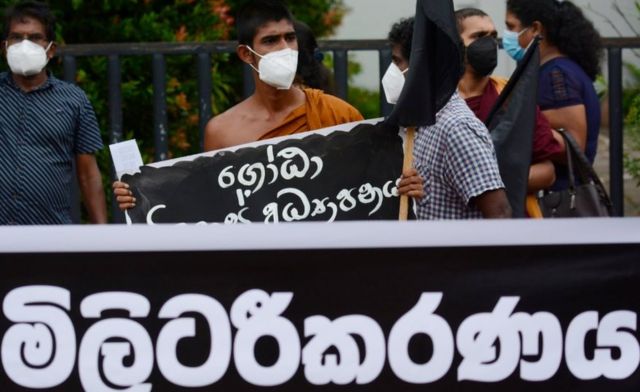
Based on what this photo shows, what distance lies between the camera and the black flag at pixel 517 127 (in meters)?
5.44

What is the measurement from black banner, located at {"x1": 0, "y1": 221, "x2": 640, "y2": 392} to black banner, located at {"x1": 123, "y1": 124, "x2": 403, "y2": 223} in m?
1.88

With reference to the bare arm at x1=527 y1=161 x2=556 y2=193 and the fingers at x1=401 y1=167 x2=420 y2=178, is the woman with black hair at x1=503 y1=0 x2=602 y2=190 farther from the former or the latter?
the fingers at x1=401 y1=167 x2=420 y2=178

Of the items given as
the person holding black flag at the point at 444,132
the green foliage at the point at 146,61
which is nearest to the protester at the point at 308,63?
the green foliage at the point at 146,61

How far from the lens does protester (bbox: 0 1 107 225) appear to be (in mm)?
6543

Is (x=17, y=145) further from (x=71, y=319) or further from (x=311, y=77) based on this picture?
(x=71, y=319)

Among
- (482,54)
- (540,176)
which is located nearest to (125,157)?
(482,54)

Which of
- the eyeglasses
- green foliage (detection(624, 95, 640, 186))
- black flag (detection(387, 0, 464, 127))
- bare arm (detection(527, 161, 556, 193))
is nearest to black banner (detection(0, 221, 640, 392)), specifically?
black flag (detection(387, 0, 464, 127))

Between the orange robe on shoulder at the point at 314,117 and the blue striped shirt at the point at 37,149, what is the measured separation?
3.41ft

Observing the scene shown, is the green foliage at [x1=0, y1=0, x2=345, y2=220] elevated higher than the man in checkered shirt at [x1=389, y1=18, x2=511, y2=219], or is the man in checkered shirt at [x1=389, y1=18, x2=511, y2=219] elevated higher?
the green foliage at [x1=0, y1=0, x2=345, y2=220]

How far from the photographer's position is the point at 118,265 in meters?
3.84

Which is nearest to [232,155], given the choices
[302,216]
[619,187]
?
[302,216]

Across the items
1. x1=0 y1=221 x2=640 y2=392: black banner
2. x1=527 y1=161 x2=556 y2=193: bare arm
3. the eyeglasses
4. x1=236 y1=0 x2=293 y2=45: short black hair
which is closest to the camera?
x1=0 y1=221 x2=640 y2=392: black banner

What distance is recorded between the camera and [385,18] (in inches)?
520

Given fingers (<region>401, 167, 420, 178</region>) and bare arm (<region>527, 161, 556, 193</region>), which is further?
bare arm (<region>527, 161, 556, 193</region>)
